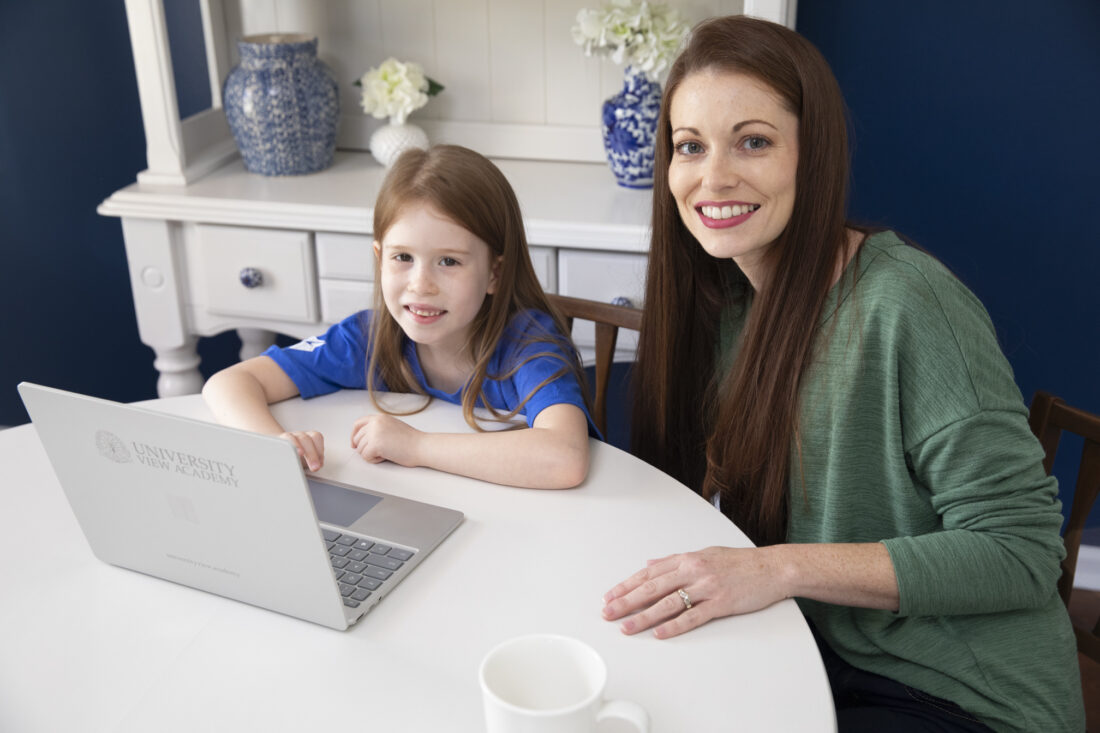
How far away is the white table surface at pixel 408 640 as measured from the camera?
0.87m

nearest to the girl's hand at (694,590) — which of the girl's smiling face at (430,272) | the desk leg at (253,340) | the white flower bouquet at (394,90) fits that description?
the girl's smiling face at (430,272)

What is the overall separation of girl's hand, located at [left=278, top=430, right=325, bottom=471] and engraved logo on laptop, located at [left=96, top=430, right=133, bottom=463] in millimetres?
283

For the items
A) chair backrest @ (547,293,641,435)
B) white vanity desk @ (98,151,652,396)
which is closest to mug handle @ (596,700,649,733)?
chair backrest @ (547,293,641,435)

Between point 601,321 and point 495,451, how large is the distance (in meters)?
0.46

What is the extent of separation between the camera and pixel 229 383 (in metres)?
1.39

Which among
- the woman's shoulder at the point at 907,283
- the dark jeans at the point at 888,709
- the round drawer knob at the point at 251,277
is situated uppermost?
the woman's shoulder at the point at 907,283

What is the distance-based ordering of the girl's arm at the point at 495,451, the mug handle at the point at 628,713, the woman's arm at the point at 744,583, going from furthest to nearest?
1. the girl's arm at the point at 495,451
2. the woman's arm at the point at 744,583
3. the mug handle at the point at 628,713

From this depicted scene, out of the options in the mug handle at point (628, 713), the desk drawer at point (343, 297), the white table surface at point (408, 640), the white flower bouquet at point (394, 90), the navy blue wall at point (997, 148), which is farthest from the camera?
the white flower bouquet at point (394, 90)

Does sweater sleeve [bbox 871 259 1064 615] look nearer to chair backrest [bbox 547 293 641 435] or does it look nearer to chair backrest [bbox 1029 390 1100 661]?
chair backrest [bbox 1029 390 1100 661]

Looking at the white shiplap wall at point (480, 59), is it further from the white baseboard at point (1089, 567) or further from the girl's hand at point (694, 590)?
the girl's hand at point (694, 590)

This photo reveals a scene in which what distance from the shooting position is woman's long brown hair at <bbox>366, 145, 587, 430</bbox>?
56.1 inches

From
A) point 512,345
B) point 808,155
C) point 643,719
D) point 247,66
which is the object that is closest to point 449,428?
point 512,345

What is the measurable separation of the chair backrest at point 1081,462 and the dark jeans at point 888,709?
0.28m

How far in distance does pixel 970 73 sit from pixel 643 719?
1.79 meters
